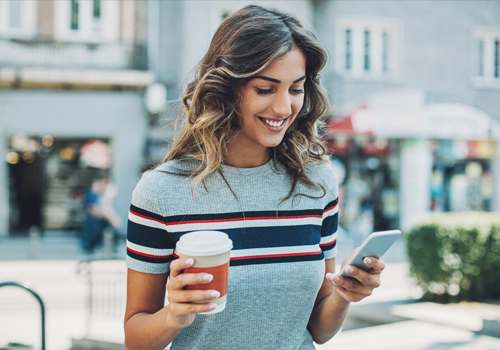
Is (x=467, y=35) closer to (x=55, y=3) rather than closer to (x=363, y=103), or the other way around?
(x=363, y=103)

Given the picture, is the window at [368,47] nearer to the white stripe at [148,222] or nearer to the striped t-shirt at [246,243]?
the striped t-shirt at [246,243]

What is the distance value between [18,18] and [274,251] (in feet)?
45.7

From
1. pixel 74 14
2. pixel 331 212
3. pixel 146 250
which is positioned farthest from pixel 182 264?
pixel 74 14

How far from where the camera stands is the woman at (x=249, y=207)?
1.42m

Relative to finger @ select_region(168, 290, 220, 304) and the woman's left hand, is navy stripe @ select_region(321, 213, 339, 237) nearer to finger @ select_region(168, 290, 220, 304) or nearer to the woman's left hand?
the woman's left hand

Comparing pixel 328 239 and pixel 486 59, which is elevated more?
pixel 486 59

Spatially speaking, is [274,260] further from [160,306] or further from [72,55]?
[72,55]

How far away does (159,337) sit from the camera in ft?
4.30

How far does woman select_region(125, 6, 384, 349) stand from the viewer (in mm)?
1415

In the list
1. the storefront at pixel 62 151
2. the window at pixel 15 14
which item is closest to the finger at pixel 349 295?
the storefront at pixel 62 151

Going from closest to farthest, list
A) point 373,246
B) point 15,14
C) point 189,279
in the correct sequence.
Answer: point 189,279 < point 373,246 < point 15,14

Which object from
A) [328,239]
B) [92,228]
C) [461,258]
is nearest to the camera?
[328,239]

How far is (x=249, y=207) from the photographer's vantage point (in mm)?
1528

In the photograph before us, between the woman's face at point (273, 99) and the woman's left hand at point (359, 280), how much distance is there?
50 cm
